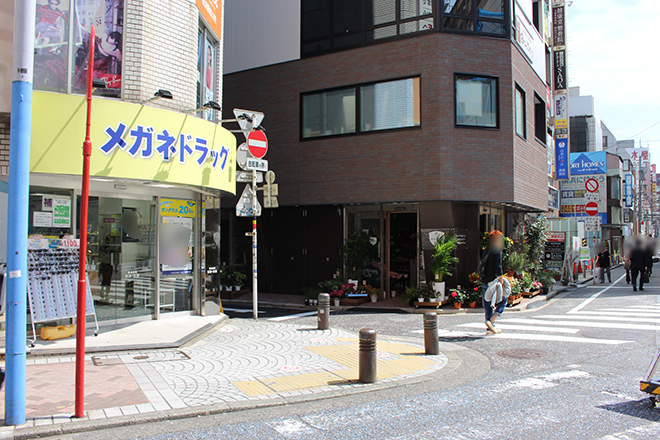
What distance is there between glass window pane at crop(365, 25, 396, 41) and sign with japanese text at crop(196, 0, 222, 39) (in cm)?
564

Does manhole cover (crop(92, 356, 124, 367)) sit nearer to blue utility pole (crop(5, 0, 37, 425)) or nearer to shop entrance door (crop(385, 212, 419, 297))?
blue utility pole (crop(5, 0, 37, 425))

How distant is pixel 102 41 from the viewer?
874 cm

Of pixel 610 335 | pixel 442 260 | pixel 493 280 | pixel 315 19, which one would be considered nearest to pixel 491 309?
pixel 493 280

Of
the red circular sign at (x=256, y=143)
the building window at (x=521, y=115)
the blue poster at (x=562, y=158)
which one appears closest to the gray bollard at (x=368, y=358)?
the red circular sign at (x=256, y=143)

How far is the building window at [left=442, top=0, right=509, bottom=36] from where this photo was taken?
1504cm

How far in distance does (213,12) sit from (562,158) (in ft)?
70.8

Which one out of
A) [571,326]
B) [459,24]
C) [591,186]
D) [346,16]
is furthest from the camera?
[591,186]

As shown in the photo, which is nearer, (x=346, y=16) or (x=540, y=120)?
(x=346, y=16)

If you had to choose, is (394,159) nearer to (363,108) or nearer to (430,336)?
(363,108)

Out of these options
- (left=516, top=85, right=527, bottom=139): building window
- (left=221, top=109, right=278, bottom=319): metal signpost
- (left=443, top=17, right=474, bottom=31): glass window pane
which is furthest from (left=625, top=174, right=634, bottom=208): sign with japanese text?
(left=221, top=109, right=278, bottom=319): metal signpost

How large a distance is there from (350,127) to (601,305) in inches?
373

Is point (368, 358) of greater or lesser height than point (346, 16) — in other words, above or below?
below

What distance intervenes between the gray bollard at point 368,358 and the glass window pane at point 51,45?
654cm

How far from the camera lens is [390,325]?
11383 millimetres
